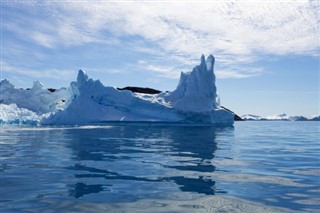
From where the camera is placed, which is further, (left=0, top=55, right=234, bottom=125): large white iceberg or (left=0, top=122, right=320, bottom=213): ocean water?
(left=0, top=55, right=234, bottom=125): large white iceberg

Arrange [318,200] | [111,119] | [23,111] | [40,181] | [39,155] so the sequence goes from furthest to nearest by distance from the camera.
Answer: [23,111] < [111,119] < [39,155] < [40,181] < [318,200]

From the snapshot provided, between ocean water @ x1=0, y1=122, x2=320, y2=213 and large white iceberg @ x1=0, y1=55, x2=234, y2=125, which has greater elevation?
large white iceberg @ x1=0, y1=55, x2=234, y2=125

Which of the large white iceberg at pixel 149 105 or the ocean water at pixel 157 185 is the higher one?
the large white iceberg at pixel 149 105

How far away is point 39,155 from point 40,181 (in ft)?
19.3

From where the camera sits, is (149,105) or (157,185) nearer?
(157,185)

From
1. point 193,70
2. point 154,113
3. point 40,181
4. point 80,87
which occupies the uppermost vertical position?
point 193,70

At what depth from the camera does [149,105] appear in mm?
48719

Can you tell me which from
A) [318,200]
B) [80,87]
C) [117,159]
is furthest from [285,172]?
[80,87]

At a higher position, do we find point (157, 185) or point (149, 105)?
point (149, 105)

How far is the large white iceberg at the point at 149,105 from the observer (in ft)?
157

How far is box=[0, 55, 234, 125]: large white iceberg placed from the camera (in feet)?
157

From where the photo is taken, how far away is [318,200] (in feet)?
23.0

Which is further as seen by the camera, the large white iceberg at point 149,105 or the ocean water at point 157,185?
the large white iceberg at point 149,105

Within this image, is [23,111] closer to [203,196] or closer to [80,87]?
[80,87]
